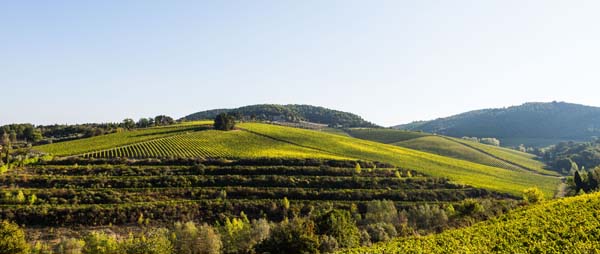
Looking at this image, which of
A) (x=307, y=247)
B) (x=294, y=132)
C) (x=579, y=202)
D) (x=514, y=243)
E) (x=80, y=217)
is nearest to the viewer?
(x=514, y=243)

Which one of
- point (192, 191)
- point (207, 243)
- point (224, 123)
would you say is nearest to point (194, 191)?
point (192, 191)

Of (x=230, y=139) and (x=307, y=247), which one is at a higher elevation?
(x=230, y=139)

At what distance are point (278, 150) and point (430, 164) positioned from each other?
4623 cm

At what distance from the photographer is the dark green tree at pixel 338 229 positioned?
159 ft

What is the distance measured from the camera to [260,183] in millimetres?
87000

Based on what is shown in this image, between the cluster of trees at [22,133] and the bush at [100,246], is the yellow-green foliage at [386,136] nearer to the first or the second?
Answer: the cluster of trees at [22,133]

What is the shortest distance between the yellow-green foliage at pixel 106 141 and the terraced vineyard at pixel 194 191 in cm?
2003

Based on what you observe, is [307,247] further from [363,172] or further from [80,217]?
[363,172]

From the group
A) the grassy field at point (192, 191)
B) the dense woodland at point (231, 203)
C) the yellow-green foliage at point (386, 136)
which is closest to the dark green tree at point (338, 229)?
the dense woodland at point (231, 203)

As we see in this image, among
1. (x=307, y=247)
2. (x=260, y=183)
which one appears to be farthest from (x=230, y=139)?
(x=307, y=247)

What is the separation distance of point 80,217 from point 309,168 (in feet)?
164

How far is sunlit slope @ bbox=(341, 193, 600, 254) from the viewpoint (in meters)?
25.0

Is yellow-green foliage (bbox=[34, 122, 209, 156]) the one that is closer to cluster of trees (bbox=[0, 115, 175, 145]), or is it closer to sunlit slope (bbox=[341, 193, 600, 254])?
cluster of trees (bbox=[0, 115, 175, 145])

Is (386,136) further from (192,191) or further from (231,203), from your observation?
(192,191)
